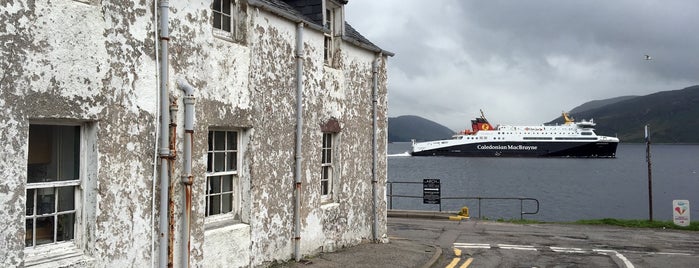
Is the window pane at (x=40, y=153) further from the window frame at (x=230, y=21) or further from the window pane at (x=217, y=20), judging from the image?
the window pane at (x=217, y=20)

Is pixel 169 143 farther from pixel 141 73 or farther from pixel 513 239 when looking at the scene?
pixel 513 239

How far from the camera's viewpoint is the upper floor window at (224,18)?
28.5ft

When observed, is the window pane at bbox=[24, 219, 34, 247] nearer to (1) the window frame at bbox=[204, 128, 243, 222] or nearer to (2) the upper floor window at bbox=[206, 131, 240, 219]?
(1) the window frame at bbox=[204, 128, 243, 222]

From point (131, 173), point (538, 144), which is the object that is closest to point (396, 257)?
point (131, 173)

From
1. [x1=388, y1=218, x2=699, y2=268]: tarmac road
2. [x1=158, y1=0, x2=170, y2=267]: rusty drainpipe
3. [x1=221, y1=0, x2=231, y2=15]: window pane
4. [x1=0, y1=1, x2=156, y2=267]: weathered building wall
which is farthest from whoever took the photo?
[x1=388, y1=218, x2=699, y2=268]: tarmac road

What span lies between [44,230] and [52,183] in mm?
568

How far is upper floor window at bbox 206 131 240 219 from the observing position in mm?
8664

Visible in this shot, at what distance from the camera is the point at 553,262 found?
43.1ft

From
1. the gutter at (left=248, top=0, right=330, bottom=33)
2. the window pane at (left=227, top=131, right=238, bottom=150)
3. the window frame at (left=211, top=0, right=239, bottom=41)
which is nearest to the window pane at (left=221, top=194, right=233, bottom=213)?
the window pane at (left=227, top=131, right=238, bottom=150)

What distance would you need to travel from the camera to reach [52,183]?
6172 millimetres

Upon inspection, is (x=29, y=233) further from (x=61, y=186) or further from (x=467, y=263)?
(x=467, y=263)

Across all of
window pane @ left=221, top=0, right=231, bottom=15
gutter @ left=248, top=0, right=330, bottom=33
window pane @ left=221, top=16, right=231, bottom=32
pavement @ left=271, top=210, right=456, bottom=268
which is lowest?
pavement @ left=271, top=210, right=456, bottom=268

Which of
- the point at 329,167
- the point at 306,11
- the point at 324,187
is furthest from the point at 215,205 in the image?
the point at 306,11

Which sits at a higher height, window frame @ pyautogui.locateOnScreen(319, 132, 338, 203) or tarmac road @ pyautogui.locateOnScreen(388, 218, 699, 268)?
window frame @ pyautogui.locateOnScreen(319, 132, 338, 203)
